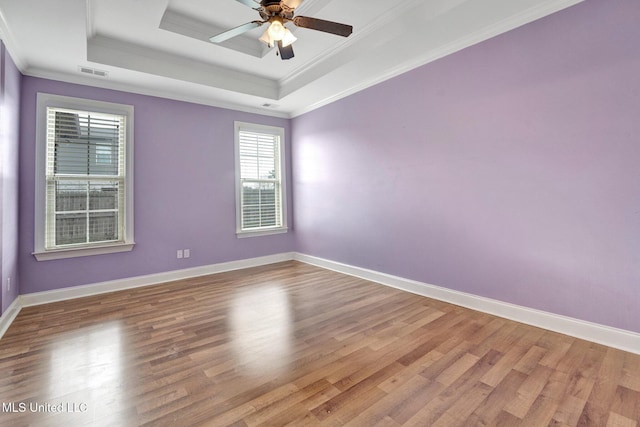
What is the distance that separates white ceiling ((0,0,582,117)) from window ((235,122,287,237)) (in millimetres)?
816

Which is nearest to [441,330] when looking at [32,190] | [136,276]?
[136,276]

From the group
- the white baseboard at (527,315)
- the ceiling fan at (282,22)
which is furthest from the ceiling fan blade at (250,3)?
the white baseboard at (527,315)

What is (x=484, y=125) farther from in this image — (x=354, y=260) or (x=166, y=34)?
(x=166, y=34)

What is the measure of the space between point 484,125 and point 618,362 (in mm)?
2146

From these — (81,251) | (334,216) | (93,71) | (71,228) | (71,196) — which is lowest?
(81,251)

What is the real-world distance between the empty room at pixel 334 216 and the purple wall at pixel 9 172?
45 millimetres

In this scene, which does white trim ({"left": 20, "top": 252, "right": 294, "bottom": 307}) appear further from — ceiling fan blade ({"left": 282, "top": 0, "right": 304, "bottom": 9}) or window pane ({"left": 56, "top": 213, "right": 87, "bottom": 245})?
ceiling fan blade ({"left": 282, "top": 0, "right": 304, "bottom": 9})

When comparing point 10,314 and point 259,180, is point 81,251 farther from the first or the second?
point 259,180

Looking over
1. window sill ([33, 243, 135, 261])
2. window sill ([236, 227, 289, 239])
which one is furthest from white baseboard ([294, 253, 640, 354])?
window sill ([33, 243, 135, 261])

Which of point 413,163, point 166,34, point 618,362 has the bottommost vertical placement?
point 618,362

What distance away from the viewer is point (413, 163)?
3.51m

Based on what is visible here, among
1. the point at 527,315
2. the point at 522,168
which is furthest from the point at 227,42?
the point at 527,315

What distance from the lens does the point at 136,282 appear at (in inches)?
156

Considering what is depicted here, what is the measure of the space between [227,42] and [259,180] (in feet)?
Result: 7.48
